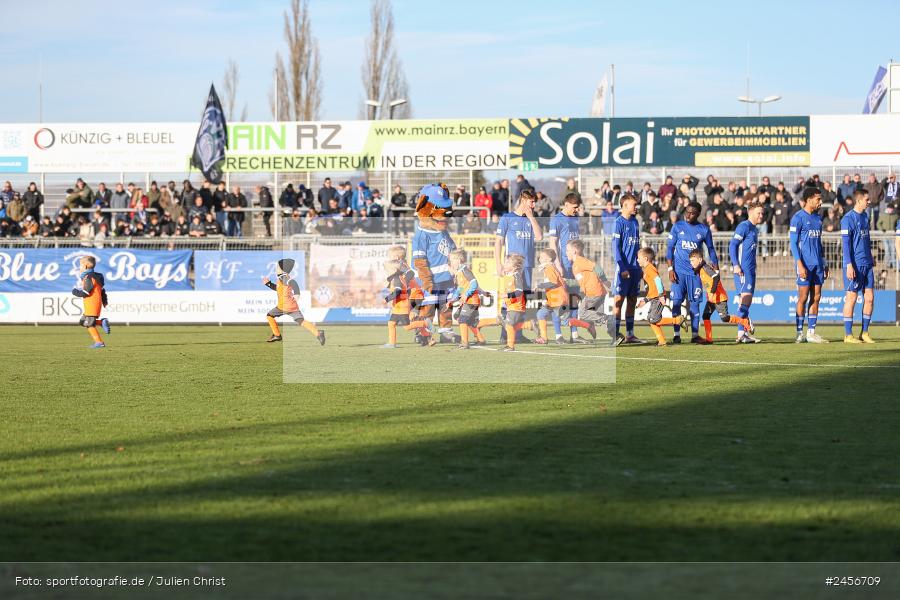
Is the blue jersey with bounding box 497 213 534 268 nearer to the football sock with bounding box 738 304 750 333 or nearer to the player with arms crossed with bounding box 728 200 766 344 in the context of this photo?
the player with arms crossed with bounding box 728 200 766 344

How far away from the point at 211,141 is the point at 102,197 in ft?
12.7

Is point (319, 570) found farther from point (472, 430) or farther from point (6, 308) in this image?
point (6, 308)

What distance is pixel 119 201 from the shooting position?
3719 cm

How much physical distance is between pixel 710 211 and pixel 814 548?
1133 inches

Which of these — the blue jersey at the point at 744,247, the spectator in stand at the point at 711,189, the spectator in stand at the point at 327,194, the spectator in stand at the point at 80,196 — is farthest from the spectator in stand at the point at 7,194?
the blue jersey at the point at 744,247

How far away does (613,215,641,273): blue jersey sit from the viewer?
19875mm

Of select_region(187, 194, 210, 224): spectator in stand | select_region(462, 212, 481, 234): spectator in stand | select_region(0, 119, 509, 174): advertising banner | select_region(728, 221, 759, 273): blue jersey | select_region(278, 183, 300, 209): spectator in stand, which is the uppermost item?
select_region(0, 119, 509, 174): advertising banner

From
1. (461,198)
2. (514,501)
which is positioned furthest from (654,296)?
(514,501)

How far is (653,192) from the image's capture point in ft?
113

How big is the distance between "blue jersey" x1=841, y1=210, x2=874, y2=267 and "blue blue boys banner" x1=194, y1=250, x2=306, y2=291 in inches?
640

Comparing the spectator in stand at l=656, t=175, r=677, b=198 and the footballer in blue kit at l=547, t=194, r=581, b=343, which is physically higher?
the spectator in stand at l=656, t=175, r=677, b=198

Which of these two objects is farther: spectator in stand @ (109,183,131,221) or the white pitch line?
spectator in stand @ (109,183,131,221)

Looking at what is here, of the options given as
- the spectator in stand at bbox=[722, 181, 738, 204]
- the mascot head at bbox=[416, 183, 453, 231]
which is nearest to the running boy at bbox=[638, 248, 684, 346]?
the mascot head at bbox=[416, 183, 453, 231]

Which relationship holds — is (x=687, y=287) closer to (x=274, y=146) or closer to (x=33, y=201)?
(x=274, y=146)
